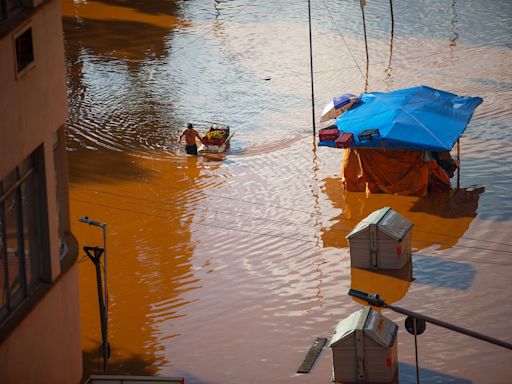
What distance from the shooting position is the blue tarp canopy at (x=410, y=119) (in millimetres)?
23953

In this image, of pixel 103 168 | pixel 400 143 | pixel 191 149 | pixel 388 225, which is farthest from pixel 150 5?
pixel 388 225

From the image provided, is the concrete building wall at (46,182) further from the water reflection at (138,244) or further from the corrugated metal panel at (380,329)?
the corrugated metal panel at (380,329)

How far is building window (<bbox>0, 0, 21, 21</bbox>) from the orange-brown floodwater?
22.2 ft

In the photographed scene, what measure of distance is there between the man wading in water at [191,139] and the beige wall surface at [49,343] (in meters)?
12.7

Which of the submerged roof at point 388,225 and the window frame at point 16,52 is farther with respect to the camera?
the submerged roof at point 388,225

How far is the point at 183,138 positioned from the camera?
28688 millimetres

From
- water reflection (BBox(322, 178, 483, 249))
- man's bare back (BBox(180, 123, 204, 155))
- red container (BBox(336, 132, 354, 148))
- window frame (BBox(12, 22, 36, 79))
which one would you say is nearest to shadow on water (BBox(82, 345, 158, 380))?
water reflection (BBox(322, 178, 483, 249))

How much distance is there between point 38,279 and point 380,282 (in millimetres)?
8576

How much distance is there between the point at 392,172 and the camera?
24922 millimetres

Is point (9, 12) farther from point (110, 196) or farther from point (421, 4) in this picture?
point (421, 4)

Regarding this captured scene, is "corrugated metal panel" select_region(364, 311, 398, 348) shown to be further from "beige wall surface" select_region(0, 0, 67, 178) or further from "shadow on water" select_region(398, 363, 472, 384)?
"beige wall surface" select_region(0, 0, 67, 178)

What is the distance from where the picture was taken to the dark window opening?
1278cm

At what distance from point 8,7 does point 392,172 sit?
1350cm

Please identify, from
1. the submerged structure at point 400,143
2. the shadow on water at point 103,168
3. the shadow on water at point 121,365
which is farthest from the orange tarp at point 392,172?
the shadow on water at point 121,365
